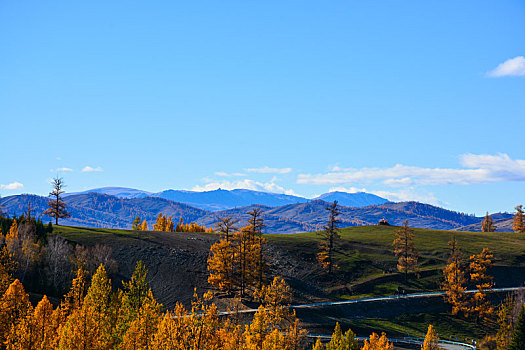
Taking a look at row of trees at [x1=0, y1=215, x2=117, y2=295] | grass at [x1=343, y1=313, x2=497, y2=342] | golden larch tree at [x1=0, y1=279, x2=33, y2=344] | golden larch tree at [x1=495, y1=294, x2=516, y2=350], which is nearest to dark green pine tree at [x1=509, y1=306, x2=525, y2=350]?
golden larch tree at [x1=495, y1=294, x2=516, y2=350]

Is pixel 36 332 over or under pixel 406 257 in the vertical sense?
under

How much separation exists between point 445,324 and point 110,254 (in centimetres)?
7735

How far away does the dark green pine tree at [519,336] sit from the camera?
74875mm

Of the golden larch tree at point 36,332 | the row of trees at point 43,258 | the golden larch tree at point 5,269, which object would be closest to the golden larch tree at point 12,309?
the golden larch tree at point 36,332

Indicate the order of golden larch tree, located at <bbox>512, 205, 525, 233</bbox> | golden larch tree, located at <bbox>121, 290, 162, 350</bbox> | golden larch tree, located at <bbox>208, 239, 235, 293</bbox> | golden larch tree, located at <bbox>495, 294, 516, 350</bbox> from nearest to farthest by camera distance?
golden larch tree, located at <bbox>121, 290, 162, 350</bbox> → golden larch tree, located at <bbox>495, 294, 516, 350</bbox> → golden larch tree, located at <bbox>208, 239, 235, 293</bbox> → golden larch tree, located at <bbox>512, 205, 525, 233</bbox>

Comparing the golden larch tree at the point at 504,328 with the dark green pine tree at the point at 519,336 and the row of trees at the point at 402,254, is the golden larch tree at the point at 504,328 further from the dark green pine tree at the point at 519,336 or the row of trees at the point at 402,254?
the row of trees at the point at 402,254

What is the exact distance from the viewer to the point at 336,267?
119500 mm

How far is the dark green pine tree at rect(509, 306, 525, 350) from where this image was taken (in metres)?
74.9

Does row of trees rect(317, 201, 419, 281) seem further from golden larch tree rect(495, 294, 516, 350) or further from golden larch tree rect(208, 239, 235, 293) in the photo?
golden larch tree rect(208, 239, 235, 293)

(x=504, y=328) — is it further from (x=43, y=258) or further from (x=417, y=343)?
(x=43, y=258)

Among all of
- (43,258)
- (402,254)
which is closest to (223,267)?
(43,258)

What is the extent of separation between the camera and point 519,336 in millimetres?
75625

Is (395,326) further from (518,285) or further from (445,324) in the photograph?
(518,285)

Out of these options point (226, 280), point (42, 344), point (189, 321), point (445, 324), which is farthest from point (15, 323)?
point (445, 324)
